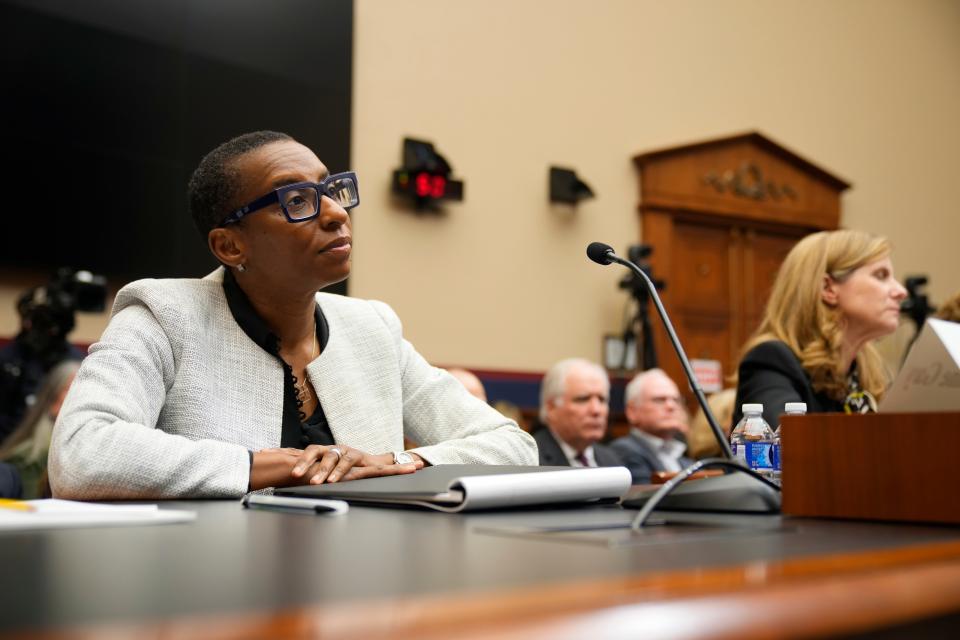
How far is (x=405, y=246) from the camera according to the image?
197 inches

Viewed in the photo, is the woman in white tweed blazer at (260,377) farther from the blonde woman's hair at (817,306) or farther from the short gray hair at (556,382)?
the short gray hair at (556,382)

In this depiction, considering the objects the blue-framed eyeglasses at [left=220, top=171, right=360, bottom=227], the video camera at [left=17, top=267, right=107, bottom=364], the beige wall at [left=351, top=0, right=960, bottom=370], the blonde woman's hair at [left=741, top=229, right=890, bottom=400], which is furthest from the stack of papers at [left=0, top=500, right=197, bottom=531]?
the beige wall at [left=351, top=0, right=960, bottom=370]

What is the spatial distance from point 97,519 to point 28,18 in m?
3.85

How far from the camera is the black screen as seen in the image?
4.03 m

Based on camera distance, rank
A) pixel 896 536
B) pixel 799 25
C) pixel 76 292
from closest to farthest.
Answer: pixel 896 536 < pixel 76 292 < pixel 799 25

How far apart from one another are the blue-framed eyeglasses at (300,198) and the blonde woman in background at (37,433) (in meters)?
1.51

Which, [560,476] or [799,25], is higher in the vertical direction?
[799,25]

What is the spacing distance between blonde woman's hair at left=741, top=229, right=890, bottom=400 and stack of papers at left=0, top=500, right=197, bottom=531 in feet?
5.37

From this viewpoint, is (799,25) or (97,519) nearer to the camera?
(97,519)

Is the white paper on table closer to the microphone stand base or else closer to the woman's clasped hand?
the microphone stand base

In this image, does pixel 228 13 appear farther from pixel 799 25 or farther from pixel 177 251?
pixel 799 25

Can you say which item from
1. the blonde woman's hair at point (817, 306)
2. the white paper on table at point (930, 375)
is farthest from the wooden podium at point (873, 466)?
the blonde woman's hair at point (817, 306)

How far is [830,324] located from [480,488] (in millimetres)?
1563

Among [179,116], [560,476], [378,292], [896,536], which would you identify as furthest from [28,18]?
[896,536]
